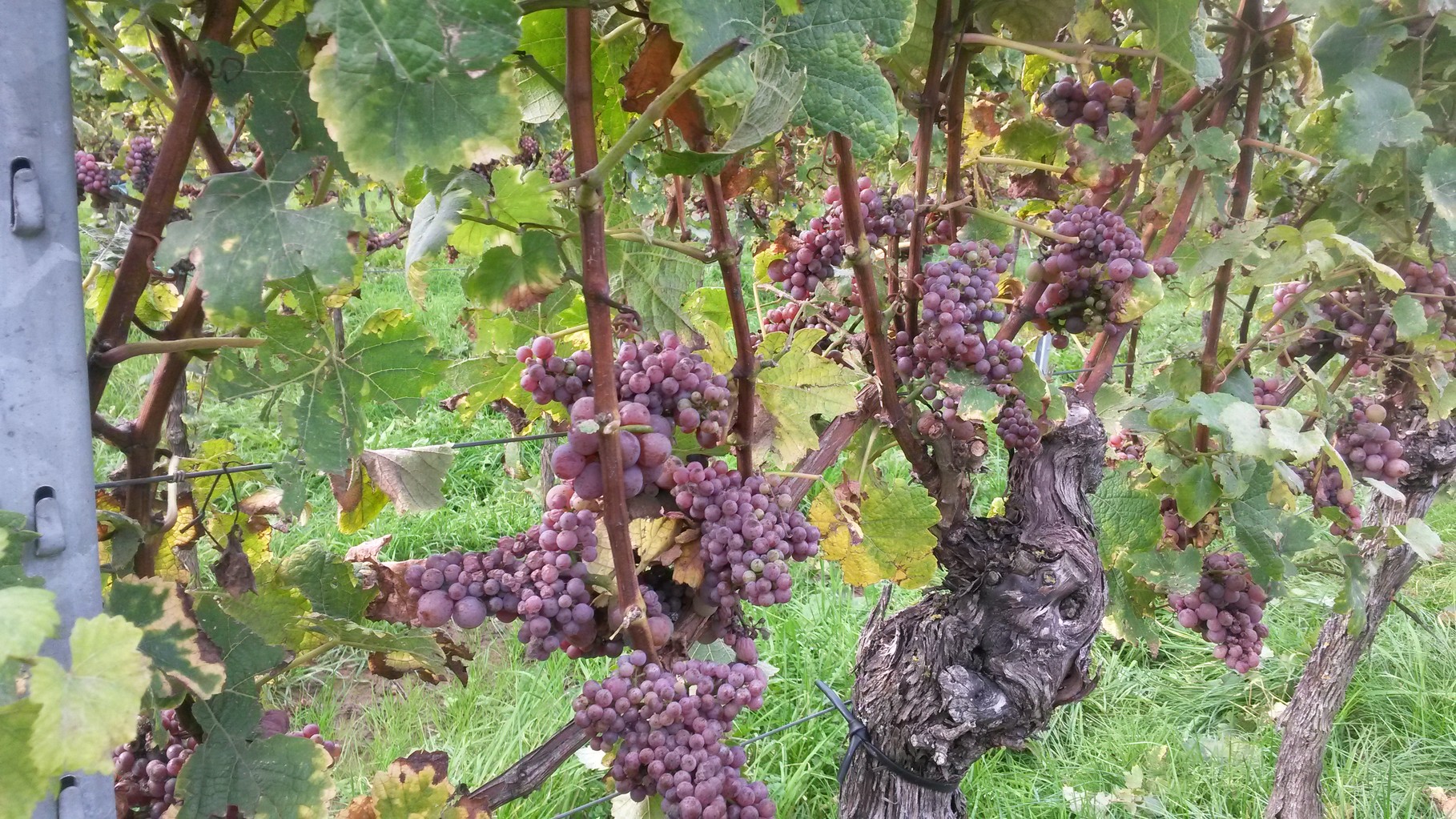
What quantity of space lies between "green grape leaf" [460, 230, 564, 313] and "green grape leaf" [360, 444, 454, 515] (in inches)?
8.6

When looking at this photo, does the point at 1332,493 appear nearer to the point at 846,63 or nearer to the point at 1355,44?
the point at 1355,44

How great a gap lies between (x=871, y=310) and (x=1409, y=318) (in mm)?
1259

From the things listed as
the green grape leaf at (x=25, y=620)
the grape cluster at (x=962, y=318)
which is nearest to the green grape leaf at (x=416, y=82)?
the green grape leaf at (x=25, y=620)

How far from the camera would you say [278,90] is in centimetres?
81

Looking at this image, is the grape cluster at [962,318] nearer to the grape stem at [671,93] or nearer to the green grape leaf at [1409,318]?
the grape stem at [671,93]

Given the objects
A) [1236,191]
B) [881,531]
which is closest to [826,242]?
[881,531]

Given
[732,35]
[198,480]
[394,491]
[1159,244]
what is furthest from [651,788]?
[1159,244]

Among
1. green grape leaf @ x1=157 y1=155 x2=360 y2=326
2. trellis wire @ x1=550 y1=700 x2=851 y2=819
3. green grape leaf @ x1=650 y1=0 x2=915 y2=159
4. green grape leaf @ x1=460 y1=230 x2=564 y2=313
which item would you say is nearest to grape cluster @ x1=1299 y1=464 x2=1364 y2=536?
trellis wire @ x1=550 y1=700 x2=851 y2=819

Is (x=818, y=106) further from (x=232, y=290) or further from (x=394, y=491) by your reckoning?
(x=394, y=491)

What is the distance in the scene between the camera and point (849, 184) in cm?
112

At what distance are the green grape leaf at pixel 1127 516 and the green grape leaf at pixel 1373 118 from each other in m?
0.68

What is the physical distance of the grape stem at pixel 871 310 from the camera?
3.60ft

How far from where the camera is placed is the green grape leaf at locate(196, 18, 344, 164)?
2.58ft

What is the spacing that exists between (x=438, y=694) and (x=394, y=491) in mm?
2386
